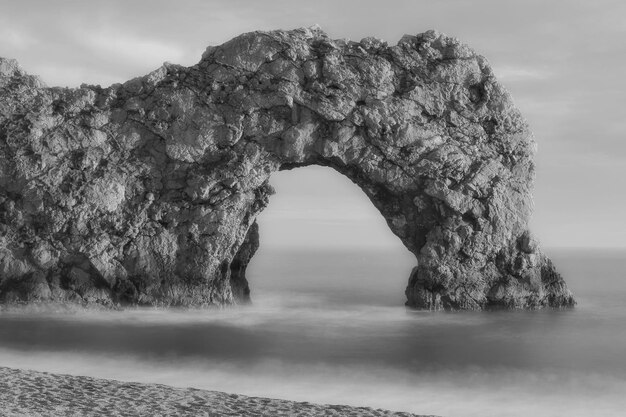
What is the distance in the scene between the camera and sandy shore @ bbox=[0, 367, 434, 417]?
1169 centimetres

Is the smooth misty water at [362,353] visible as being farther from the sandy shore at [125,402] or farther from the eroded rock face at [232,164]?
the sandy shore at [125,402]

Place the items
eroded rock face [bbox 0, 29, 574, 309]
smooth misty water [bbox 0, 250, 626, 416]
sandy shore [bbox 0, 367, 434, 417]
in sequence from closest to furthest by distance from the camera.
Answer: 1. sandy shore [bbox 0, 367, 434, 417]
2. smooth misty water [bbox 0, 250, 626, 416]
3. eroded rock face [bbox 0, 29, 574, 309]

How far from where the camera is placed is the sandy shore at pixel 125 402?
11688 millimetres

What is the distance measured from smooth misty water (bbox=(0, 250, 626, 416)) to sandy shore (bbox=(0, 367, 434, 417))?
8.91ft

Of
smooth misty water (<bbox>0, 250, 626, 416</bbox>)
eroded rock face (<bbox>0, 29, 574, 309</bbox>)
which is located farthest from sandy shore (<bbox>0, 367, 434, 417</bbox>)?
eroded rock face (<bbox>0, 29, 574, 309</bbox>)

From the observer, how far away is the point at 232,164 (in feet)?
94.8

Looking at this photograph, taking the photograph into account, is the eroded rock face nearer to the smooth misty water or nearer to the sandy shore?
the smooth misty water

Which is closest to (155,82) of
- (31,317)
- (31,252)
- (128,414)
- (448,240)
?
(31,252)

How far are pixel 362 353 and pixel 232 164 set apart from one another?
35.7 ft

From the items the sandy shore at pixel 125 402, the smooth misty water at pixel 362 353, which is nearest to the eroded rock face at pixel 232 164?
the smooth misty water at pixel 362 353

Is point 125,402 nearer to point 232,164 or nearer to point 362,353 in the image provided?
point 362,353

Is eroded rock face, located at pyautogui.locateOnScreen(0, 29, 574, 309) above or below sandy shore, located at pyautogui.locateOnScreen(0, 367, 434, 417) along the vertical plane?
above

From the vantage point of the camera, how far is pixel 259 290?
38719 millimetres

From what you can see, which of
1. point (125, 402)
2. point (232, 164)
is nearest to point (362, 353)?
point (125, 402)
